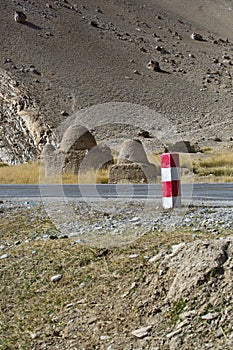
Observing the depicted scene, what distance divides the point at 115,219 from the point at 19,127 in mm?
37068

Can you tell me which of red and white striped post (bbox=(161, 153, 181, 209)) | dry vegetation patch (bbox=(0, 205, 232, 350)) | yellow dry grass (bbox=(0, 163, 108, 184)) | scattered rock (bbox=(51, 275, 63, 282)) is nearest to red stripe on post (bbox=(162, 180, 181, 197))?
red and white striped post (bbox=(161, 153, 181, 209))

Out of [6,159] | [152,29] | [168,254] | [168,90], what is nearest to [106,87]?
[168,90]

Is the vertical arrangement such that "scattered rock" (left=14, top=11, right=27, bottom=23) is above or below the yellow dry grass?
above

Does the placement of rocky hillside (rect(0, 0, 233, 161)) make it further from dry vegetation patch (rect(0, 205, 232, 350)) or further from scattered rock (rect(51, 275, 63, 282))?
scattered rock (rect(51, 275, 63, 282))

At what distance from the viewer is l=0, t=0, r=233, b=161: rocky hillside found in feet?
161

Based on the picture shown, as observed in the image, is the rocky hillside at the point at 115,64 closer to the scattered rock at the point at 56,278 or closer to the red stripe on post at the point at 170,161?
the red stripe on post at the point at 170,161

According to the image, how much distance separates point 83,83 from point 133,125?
6164 millimetres

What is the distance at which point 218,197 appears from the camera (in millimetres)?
11094

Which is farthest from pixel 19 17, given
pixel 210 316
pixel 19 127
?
pixel 210 316

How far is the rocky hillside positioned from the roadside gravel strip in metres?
32.0

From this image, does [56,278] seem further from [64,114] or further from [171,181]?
[64,114]

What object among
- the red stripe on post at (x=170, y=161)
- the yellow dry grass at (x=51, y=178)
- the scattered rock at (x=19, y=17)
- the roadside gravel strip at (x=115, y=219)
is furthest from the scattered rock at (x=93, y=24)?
the red stripe on post at (x=170, y=161)

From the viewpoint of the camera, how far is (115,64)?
57.7 m

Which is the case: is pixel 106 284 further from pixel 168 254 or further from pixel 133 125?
pixel 133 125
